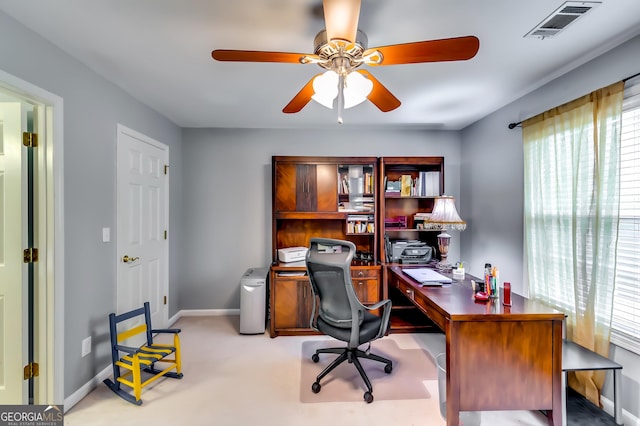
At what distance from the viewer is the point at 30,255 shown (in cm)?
182

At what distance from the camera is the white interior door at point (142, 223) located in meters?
2.54

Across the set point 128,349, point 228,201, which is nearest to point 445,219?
point 228,201

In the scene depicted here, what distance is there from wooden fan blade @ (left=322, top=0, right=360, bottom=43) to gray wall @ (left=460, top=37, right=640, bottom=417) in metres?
1.80

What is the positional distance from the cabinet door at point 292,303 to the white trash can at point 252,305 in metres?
0.18

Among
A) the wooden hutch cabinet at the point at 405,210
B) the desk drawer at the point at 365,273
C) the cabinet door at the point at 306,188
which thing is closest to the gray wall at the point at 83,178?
the cabinet door at the point at 306,188

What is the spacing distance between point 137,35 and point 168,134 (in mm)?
1729

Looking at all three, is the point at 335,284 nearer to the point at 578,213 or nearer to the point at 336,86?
the point at 336,86

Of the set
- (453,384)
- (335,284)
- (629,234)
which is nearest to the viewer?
(453,384)

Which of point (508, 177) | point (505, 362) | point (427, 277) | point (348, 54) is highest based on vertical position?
point (348, 54)

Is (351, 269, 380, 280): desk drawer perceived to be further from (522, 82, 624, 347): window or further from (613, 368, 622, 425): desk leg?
(613, 368, 622, 425): desk leg

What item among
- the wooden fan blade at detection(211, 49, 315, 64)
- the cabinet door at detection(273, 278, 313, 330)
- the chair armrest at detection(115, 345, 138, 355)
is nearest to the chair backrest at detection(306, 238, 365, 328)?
the cabinet door at detection(273, 278, 313, 330)

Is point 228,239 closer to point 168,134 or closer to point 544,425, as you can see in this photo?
point 168,134

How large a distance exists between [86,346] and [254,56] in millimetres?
2316

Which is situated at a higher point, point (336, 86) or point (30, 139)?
point (336, 86)
